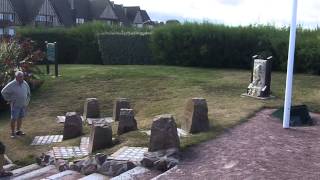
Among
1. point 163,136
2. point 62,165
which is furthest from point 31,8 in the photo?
point 163,136

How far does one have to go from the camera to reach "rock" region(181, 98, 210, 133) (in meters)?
9.57

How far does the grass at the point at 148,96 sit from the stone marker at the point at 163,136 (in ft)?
1.14

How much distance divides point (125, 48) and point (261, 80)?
45.8 feet

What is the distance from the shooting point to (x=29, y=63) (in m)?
17.8

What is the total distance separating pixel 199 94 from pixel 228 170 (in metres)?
7.09

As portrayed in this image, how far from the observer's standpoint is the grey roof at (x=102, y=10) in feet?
258

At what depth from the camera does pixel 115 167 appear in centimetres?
785

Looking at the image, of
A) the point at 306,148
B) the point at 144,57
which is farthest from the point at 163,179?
the point at 144,57

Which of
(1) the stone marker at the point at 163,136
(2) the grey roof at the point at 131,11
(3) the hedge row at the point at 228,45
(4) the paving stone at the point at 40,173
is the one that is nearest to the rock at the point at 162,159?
(1) the stone marker at the point at 163,136

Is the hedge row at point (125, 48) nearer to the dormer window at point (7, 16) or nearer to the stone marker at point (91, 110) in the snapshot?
the stone marker at point (91, 110)

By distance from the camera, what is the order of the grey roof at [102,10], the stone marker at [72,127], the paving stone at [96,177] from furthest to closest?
the grey roof at [102,10], the stone marker at [72,127], the paving stone at [96,177]

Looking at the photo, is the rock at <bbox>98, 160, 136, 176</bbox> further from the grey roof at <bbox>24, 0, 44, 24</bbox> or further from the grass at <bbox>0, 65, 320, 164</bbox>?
the grey roof at <bbox>24, 0, 44, 24</bbox>

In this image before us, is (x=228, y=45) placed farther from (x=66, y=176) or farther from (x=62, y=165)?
(x=66, y=176)

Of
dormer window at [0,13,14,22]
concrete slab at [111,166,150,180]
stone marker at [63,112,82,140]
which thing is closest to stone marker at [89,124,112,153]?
concrete slab at [111,166,150,180]
